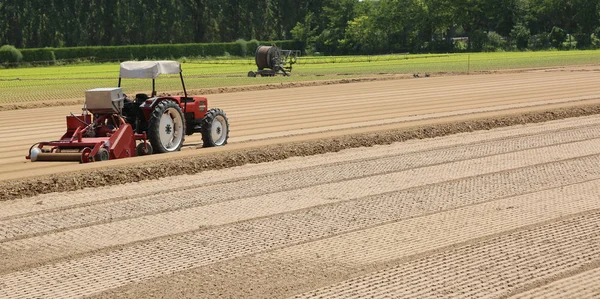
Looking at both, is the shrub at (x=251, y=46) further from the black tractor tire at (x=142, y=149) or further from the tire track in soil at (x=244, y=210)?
the tire track in soil at (x=244, y=210)

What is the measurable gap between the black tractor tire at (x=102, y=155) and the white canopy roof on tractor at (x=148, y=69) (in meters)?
1.62

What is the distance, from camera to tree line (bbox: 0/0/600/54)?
299 feet

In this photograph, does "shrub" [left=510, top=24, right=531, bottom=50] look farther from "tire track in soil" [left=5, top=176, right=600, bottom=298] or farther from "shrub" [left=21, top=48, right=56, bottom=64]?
"tire track in soil" [left=5, top=176, right=600, bottom=298]

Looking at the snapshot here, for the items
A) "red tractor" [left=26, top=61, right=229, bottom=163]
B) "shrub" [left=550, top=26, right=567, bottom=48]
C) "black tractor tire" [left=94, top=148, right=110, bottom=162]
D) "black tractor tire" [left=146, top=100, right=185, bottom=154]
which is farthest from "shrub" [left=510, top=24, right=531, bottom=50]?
"black tractor tire" [left=94, top=148, right=110, bottom=162]

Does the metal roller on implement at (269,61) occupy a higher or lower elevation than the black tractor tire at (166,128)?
lower

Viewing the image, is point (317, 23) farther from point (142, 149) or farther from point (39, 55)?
point (142, 149)

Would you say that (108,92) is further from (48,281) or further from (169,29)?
(169,29)

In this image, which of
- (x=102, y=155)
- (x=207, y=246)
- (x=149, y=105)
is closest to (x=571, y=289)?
(x=207, y=246)

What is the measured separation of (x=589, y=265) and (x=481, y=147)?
324 inches

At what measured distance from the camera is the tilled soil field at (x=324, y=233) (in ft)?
27.0

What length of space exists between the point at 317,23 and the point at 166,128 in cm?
9321

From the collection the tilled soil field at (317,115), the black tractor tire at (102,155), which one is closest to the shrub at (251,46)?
the tilled soil field at (317,115)

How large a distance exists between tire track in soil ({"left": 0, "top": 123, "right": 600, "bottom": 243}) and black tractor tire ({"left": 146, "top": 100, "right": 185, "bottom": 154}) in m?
2.08

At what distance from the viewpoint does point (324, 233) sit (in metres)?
10.1
